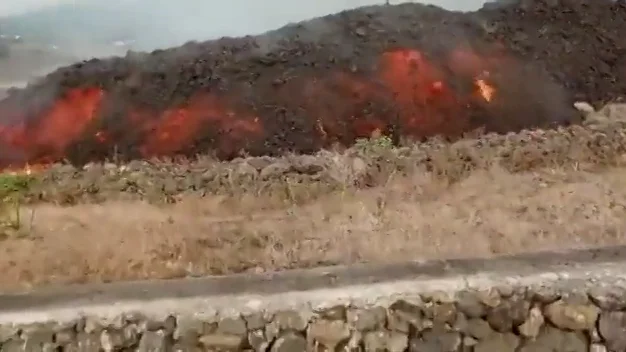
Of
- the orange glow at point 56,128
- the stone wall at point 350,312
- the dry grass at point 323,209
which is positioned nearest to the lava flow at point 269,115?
the orange glow at point 56,128

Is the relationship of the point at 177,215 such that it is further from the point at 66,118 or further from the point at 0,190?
the point at 66,118

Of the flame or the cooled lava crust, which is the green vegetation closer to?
the cooled lava crust

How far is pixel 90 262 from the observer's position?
2.94 meters

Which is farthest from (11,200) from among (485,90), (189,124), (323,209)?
(485,90)

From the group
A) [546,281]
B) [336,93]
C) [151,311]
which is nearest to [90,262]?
[151,311]

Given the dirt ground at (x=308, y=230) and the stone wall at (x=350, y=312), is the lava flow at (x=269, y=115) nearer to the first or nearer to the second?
the dirt ground at (x=308, y=230)

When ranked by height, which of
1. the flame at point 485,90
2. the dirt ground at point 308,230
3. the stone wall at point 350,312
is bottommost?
the stone wall at point 350,312

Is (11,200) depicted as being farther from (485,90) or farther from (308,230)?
(485,90)

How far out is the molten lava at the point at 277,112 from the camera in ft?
17.4

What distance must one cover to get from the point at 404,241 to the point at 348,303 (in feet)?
1.55

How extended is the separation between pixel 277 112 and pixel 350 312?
3.20 metres

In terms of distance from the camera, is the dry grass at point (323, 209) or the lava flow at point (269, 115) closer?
the dry grass at point (323, 209)

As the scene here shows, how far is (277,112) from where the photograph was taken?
5.70 metres

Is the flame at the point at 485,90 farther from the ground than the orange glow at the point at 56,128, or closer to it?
farther from the ground
